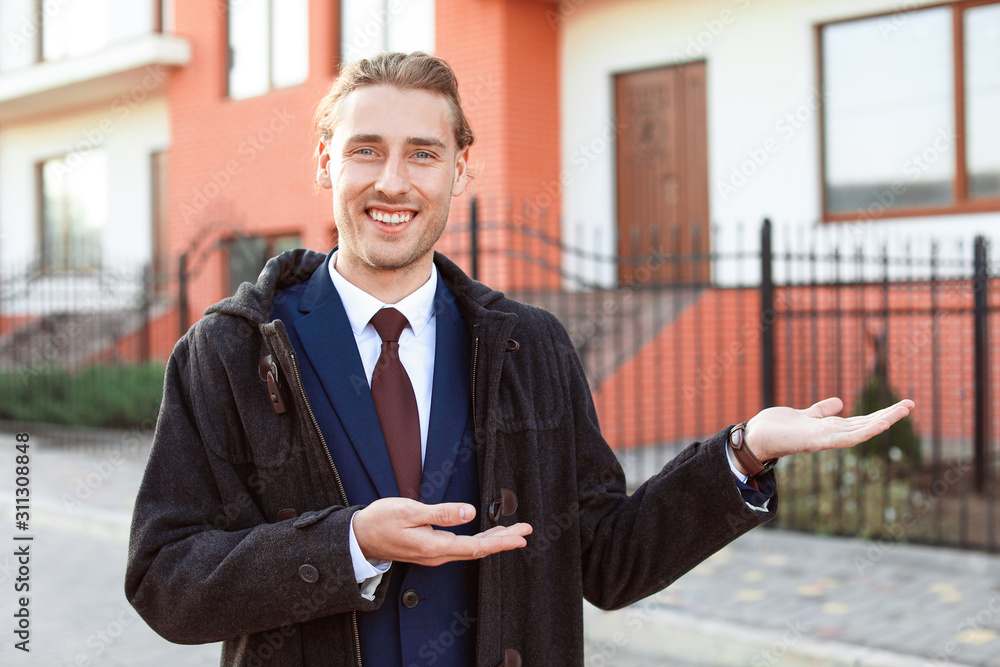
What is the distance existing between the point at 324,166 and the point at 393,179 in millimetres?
276

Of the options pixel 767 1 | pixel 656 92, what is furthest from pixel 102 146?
pixel 767 1

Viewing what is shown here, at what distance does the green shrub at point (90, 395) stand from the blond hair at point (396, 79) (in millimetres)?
10123

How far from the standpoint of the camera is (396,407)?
2.12 metres

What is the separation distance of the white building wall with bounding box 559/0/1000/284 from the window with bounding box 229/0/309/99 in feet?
14.7

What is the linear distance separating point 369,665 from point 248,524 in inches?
14.5

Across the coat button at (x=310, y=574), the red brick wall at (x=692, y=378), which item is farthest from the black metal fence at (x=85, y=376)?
the coat button at (x=310, y=574)

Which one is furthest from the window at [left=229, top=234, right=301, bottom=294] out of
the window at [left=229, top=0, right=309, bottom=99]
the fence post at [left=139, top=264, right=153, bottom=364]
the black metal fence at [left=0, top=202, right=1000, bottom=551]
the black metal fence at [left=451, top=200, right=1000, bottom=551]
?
the black metal fence at [left=451, top=200, right=1000, bottom=551]

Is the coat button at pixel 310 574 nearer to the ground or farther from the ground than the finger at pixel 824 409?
nearer to the ground

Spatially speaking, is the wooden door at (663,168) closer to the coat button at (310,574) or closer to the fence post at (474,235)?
the fence post at (474,235)

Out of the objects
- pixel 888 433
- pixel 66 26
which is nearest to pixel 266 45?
pixel 66 26

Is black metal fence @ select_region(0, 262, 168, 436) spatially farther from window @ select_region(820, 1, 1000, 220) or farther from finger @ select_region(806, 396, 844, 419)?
finger @ select_region(806, 396, 844, 419)

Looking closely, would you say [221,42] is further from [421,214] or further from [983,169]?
[421,214]

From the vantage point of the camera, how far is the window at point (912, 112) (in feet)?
32.8

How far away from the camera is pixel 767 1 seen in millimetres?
11039
